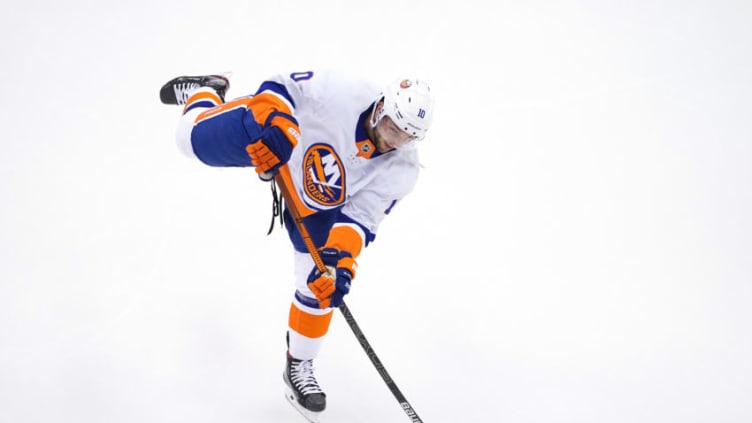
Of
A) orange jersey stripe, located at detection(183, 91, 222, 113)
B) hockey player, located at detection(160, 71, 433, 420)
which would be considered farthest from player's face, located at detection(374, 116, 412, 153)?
orange jersey stripe, located at detection(183, 91, 222, 113)

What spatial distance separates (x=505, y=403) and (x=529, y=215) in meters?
1.80

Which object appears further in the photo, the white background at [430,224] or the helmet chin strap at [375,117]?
the white background at [430,224]

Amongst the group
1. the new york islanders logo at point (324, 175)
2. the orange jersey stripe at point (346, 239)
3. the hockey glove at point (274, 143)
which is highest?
the hockey glove at point (274, 143)

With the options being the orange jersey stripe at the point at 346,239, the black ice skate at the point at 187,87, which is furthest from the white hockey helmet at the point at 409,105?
the black ice skate at the point at 187,87

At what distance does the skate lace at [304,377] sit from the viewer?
285 cm

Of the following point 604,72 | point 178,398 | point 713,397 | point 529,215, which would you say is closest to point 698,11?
point 604,72

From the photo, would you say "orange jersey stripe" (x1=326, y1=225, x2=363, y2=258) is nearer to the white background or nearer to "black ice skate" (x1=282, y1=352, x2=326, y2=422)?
"black ice skate" (x1=282, y1=352, x2=326, y2=422)

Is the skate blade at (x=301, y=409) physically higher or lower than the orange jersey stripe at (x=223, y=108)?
lower

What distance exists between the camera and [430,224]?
4.58 m

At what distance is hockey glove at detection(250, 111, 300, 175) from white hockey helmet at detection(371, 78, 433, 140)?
38cm

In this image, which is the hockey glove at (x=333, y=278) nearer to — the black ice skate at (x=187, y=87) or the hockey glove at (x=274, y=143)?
the hockey glove at (x=274, y=143)

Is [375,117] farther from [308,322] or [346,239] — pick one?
[308,322]

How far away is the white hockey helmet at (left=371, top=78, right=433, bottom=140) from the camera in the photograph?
2469mm

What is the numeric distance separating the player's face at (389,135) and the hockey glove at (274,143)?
0.40 meters
